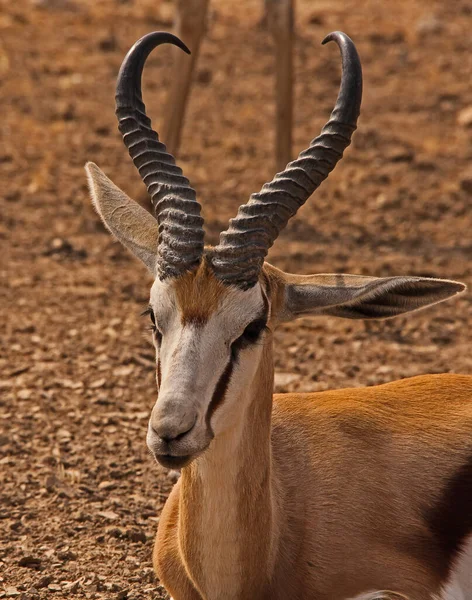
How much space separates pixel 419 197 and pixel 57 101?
4.44 meters

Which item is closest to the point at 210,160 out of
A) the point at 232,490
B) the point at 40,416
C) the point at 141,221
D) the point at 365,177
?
the point at 365,177

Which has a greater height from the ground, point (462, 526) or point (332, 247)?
point (332, 247)

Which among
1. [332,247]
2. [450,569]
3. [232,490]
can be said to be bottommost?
[450,569]

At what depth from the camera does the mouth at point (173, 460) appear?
391cm

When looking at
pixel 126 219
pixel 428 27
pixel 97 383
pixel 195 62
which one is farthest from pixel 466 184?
pixel 126 219

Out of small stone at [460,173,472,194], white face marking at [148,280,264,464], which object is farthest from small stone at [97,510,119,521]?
small stone at [460,173,472,194]

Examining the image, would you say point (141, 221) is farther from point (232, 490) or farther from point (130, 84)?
point (232, 490)

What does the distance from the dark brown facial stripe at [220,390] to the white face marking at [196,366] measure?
11 mm

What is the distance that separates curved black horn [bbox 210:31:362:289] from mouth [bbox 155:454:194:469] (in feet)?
2.09

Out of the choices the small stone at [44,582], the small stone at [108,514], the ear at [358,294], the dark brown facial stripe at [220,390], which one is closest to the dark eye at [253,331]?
the dark brown facial stripe at [220,390]

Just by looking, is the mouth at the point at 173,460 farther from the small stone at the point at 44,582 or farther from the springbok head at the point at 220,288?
the small stone at the point at 44,582

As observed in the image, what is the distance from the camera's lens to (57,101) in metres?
13.1

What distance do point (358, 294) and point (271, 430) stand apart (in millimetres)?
766

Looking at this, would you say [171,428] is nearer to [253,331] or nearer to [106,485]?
[253,331]
